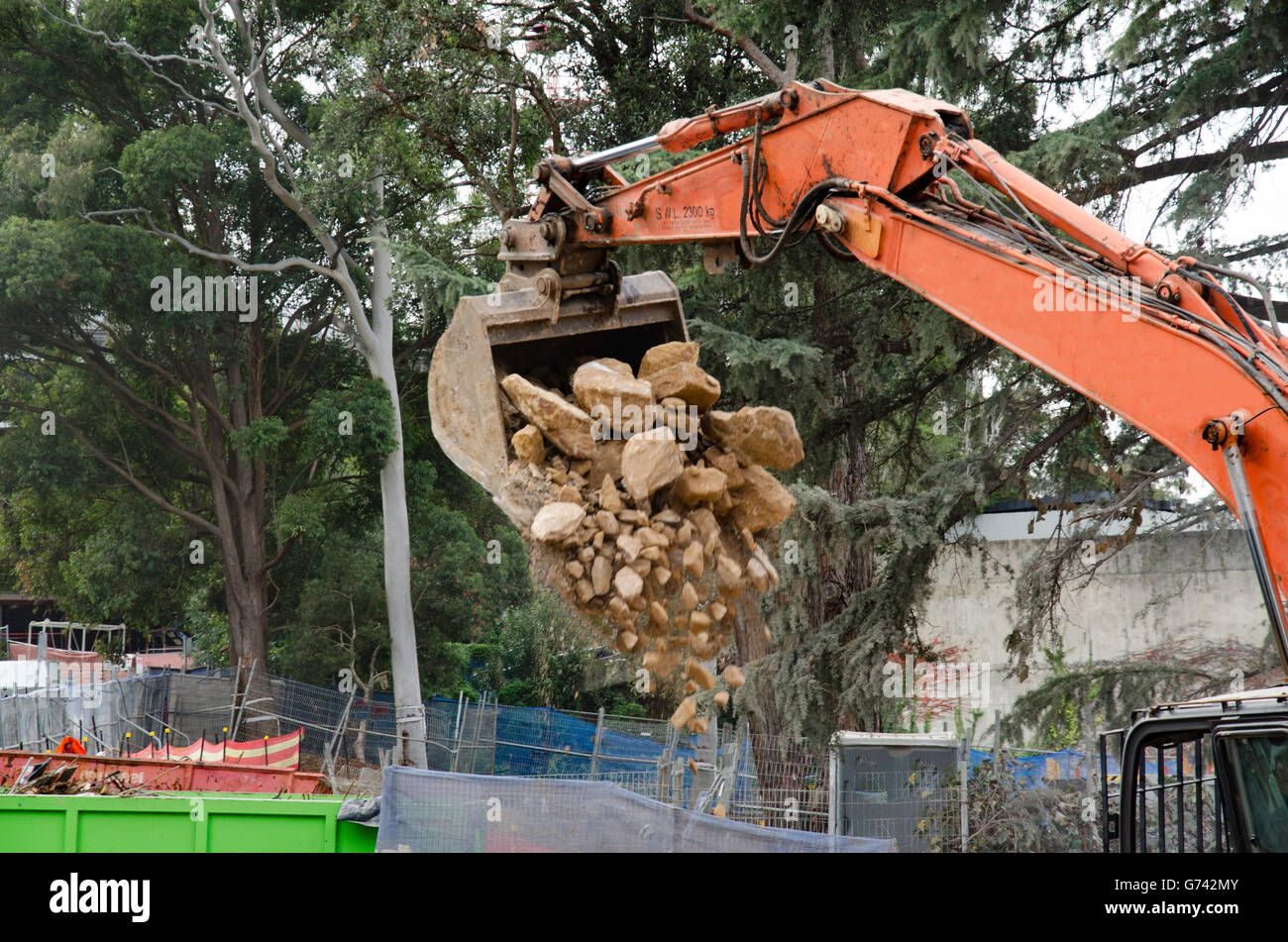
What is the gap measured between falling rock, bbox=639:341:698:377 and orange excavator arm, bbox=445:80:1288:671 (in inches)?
14.7

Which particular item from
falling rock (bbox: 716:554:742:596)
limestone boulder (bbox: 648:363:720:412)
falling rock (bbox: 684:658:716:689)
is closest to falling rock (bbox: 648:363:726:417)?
limestone boulder (bbox: 648:363:720:412)

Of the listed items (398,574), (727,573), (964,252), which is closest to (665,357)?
(727,573)

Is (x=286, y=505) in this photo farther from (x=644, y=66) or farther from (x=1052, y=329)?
(x=1052, y=329)

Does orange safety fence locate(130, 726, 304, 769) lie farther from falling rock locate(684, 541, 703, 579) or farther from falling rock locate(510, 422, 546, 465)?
falling rock locate(684, 541, 703, 579)

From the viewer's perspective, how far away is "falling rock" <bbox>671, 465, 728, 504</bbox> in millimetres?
5418

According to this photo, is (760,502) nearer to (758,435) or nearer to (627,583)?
(758,435)

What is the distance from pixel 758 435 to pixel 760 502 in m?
0.33

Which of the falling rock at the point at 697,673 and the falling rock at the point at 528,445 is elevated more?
the falling rock at the point at 528,445

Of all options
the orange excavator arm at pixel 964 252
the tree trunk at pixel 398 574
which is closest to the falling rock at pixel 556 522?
the orange excavator arm at pixel 964 252

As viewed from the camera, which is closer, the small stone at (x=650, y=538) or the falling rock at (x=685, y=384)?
the small stone at (x=650, y=538)

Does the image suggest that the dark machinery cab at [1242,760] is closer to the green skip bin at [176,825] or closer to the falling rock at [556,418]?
the falling rock at [556,418]

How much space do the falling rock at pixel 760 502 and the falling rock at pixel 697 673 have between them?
0.72 m

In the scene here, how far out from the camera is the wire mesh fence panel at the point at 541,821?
7.10 m

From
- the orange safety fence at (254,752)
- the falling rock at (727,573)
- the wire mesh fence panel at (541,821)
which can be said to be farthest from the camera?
the orange safety fence at (254,752)
